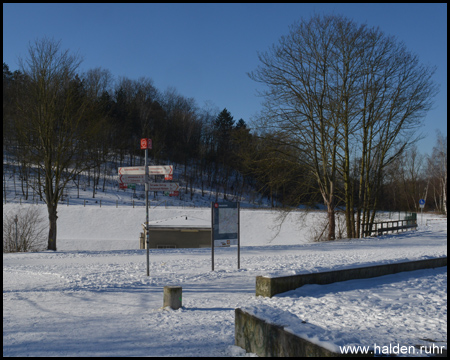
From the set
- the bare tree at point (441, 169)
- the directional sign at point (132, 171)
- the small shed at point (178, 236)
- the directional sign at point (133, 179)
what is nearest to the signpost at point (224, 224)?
the directional sign at point (133, 179)

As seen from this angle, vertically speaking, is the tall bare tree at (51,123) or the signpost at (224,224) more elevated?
the tall bare tree at (51,123)

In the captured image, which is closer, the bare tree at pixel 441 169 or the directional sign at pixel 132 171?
the directional sign at pixel 132 171

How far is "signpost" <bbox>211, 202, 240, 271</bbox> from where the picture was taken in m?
12.3

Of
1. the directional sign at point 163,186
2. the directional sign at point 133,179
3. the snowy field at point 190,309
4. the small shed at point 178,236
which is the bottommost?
the small shed at point 178,236

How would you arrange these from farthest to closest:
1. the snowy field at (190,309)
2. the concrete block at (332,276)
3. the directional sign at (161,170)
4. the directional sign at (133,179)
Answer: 1. the directional sign at (133,179)
2. the directional sign at (161,170)
3. the concrete block at (332,276)
4. the snowy field at (190,309)

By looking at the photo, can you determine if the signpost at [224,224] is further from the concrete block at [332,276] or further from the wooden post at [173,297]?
the wooden post at [173,297]

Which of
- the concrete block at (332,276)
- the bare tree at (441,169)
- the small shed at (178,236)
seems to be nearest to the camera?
the concrete block at (332,276)

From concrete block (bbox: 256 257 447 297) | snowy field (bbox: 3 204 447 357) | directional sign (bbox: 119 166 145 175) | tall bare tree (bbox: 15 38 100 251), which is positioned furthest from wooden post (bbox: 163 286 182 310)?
tall bare tree (bbox: 15 38 100 251)

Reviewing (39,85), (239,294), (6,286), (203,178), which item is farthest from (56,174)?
(203,178)

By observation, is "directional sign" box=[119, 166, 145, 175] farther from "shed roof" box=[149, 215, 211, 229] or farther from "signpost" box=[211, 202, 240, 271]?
"shed roof" box=[149, 215, 211, 229]

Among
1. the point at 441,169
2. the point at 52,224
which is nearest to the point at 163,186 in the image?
the point at 52,224

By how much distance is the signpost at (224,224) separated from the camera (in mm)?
12344

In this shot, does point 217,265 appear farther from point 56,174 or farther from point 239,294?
point 56,174

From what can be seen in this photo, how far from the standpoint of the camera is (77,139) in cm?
2194
